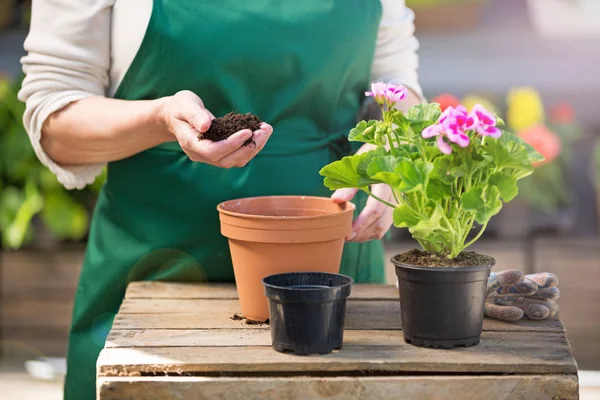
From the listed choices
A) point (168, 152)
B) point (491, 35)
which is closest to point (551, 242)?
point (491, 35)

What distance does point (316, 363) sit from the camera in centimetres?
117

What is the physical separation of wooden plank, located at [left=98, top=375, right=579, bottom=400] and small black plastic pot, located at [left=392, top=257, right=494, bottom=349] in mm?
96

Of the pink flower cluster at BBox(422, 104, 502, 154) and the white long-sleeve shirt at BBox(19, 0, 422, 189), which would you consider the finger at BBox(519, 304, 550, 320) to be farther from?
the white long-sleeve shirt at BBox(19, 0, 422, 189)

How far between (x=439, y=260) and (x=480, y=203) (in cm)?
13

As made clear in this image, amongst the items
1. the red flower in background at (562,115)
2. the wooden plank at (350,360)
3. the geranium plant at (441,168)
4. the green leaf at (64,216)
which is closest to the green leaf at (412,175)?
the geranium plant at (441,168)

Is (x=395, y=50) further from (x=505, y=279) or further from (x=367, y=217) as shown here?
(x=505, y=279)

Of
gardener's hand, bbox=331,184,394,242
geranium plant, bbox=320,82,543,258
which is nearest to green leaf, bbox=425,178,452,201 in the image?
geranium plant, bbox=320,82,543,258

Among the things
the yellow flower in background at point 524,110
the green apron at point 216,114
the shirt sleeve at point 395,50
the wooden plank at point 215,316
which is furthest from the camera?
the yellow flower in background at point 524,110

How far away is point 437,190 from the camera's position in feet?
4.02

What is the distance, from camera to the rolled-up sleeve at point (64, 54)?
1552mm

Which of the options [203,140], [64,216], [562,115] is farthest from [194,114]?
[562,115]

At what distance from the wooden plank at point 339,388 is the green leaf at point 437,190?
0.25 metres

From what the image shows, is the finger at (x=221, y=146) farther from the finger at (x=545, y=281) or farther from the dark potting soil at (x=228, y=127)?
the finger at (x=545, y=281)

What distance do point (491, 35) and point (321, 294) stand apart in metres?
2.56
